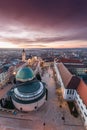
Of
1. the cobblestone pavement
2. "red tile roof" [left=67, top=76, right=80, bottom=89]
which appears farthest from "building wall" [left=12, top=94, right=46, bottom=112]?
"red tile roof" [left=67, top=76, right=80, bottom=89]

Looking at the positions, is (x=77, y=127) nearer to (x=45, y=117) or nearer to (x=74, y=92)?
(x=45, y=117)

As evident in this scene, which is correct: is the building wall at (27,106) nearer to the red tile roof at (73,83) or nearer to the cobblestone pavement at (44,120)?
the cobblestone pavement at (44,120)

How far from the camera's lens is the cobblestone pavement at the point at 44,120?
3095 cm

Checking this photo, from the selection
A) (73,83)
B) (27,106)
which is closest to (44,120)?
(27,106)

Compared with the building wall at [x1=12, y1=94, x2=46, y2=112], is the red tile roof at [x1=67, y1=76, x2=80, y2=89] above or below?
above

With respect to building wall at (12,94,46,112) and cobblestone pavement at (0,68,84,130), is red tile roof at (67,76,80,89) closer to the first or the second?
cobblestone pavement at (0,68,84,130)

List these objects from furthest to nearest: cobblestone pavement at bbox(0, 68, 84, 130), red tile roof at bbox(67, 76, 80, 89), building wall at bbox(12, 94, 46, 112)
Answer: red tile roof at bbox(67, 76, 80, 89), building wall at bbox(12, 94, 46, 112), cobblestone pavement at bbox(0, 68, 84, 130)

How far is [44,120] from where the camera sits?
33.4 metres

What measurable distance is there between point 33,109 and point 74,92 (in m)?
15.6

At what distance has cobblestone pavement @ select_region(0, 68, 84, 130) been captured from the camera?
1219 inches

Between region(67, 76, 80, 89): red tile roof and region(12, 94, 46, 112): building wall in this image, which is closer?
region(12, 94, 46, 112): building wall

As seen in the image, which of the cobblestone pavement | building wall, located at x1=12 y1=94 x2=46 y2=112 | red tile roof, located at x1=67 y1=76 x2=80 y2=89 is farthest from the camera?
red tile roof, located at x1=67 y1=76 x2=80 y2=89

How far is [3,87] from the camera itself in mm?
54531

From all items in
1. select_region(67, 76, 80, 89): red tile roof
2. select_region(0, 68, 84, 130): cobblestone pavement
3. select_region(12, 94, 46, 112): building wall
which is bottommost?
select_region(0, 68, 84, 130): cobblestone pavement
